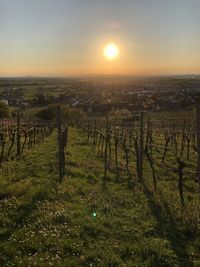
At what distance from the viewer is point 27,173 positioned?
675 inches

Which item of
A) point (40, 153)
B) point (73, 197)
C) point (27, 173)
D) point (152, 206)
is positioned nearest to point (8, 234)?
point (73, 197)

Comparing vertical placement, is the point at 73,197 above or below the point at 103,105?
above

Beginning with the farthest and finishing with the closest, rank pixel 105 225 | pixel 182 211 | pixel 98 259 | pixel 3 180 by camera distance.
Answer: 1. pixel 3 180
2. pixel 182 211
3. pixel 105 225
4. pixel 98 259

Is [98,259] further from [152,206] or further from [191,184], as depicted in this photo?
[191,184]

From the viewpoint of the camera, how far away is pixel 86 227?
1064 cm

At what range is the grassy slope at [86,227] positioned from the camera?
29.3 ft

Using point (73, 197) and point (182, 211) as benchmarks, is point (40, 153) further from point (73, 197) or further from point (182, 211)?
point (182, 211)

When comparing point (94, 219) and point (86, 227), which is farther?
point (94, 219)

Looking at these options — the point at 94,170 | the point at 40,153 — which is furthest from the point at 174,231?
the point at 40,153

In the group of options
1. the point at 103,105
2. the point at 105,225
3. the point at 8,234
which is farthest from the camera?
the point at 103,105

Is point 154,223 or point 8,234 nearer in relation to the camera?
point 8,234

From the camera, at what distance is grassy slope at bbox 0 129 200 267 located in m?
8.93

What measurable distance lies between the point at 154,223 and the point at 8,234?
4.03 metres

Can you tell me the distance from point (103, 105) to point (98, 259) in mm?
87388
